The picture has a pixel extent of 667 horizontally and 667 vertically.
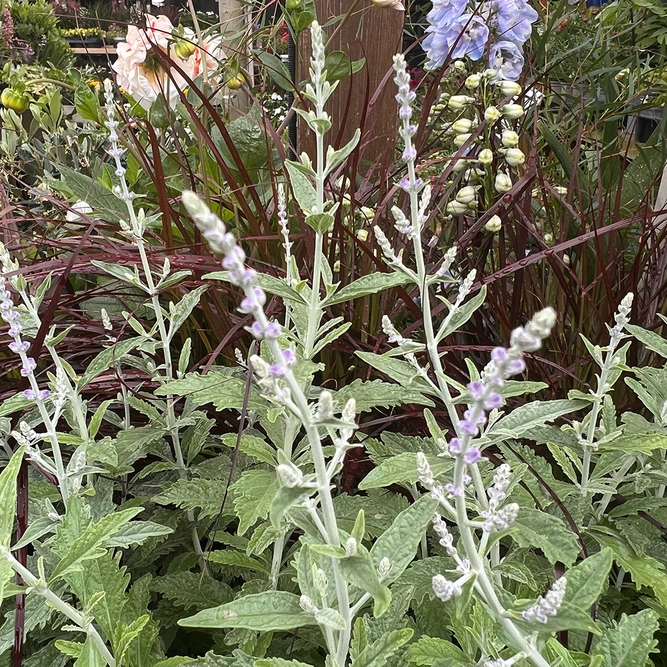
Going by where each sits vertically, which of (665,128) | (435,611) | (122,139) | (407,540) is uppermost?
(665,128)

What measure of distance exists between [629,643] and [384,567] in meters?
0.27

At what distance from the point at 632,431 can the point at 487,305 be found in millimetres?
455

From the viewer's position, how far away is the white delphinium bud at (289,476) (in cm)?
39

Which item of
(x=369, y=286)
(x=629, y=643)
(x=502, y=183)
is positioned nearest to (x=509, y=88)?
(x=502, y=183)

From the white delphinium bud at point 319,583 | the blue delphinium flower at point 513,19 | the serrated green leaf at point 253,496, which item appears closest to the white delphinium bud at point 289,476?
the white delphinium bud at point 319,583

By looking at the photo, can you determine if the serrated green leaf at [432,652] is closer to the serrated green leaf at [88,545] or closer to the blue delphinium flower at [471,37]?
the serrated green leaf at [88,545]

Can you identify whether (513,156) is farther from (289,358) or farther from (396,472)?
(289,358)

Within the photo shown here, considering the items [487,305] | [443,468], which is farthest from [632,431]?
[487,305]

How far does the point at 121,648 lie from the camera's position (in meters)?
0.60

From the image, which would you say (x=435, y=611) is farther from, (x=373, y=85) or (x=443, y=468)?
(x=373, y=85)

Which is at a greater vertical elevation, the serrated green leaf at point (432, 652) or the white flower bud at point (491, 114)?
the white flower bud at point (491, 114)

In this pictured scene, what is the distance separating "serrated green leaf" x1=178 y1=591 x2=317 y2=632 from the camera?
0.49 meters

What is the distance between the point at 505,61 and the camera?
112 centimetres

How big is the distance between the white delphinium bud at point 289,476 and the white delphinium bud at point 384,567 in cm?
Answer: 12
